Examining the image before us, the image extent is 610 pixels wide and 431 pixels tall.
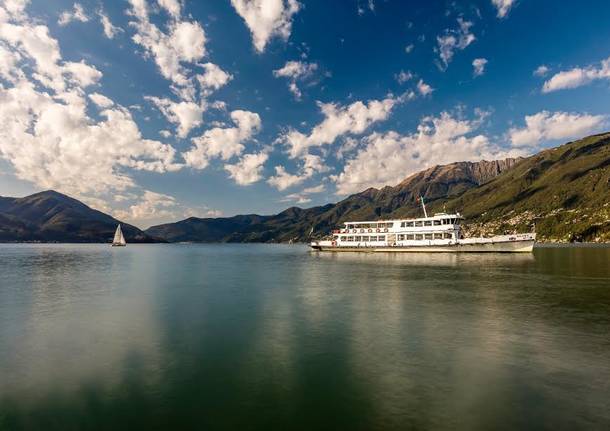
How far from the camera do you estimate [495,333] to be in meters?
28.7

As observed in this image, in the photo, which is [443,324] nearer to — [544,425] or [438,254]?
[544,425]

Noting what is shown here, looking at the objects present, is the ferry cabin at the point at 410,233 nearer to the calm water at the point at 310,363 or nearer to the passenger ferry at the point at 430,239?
the passenger ferry at the point at 430,239

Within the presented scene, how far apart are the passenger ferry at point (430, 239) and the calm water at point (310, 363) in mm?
92644

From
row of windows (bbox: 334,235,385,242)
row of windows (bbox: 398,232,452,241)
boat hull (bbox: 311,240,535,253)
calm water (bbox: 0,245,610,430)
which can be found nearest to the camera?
calm water (bbox: 0,245,610,430)

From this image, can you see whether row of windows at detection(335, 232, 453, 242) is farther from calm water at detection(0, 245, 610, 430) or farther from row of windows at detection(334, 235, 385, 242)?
calm water at detection(0, 245, 610, 430)

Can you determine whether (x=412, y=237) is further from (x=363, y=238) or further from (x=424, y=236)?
(x=363, y=238)

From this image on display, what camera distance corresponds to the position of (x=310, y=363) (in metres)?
22.8

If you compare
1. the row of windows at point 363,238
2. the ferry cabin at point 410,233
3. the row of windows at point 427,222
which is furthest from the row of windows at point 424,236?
the row of windows at point 363,238

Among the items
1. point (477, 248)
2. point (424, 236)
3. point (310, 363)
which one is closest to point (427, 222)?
point (424, 236)

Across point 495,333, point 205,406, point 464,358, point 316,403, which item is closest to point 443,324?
point 495,333

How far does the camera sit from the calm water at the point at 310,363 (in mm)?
15758

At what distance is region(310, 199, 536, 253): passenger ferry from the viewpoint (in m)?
A: 130

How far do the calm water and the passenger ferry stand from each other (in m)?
92.6

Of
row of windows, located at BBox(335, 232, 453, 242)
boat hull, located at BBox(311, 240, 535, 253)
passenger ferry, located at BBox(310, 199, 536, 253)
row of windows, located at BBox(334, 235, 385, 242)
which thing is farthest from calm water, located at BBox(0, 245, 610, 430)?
row of windows, located at BBox(334, 235, 385, 242)
